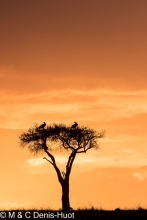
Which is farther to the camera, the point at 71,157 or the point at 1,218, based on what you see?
the point at 71,157

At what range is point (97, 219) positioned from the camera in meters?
36.0

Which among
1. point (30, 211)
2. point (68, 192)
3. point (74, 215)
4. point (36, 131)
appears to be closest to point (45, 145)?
point (36, 131)

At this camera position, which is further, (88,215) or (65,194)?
(65,194)

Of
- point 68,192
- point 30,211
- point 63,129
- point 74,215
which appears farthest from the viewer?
point 63,129

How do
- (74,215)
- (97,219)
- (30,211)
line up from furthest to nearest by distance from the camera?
(30,211) < (74,215) < (97,219)

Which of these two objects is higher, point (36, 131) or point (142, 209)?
point (36, 131)

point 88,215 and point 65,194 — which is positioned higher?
point 65,194

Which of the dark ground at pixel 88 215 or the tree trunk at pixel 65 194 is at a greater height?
the tree trunk at pixel 65 194

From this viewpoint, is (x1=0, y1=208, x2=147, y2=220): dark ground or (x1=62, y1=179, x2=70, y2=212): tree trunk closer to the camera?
(x1=0, y1=208, x2=147, y2=220): dark ground

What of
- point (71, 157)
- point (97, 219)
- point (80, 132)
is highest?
point (80, 132)

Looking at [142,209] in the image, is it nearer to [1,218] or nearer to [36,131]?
[1,218]

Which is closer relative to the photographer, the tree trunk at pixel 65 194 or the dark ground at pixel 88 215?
the dark ground at pixel 88 215

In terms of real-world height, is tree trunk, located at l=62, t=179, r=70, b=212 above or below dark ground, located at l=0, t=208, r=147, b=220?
above

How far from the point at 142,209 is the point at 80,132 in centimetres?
1452
